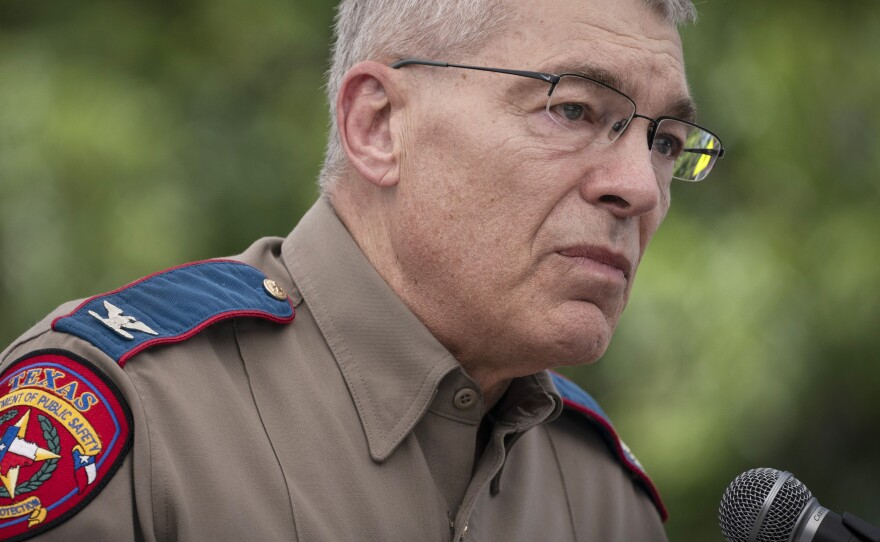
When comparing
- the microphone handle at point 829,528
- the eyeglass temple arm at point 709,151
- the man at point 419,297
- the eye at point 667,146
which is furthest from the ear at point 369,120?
the microphone handle at point 829,528

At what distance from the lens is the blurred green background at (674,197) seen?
409 centimetres

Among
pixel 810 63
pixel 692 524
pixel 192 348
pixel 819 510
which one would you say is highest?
pixel 810 63

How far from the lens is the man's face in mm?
2320

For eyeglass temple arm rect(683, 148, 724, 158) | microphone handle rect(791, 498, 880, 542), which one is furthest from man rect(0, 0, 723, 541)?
microphone handle rect(791, 498, 880, 542)

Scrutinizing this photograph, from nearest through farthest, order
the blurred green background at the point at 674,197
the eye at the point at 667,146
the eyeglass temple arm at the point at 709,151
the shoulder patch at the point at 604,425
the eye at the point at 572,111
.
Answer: the eye at the point at 572,111, the eye at the point at 667,146, the eyeglass temple arm at the point at 709,151, the shoulder patch at the point at 604,425, the blurred green background at the point at 674,197

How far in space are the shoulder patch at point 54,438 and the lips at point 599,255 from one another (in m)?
1.00

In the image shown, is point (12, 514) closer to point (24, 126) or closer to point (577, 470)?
point (577, 470)

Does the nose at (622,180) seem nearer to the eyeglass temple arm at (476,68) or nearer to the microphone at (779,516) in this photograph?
the eyeglass temple arm at (476,68)

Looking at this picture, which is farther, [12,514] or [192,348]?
[192,348]

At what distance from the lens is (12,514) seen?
175 centimetres

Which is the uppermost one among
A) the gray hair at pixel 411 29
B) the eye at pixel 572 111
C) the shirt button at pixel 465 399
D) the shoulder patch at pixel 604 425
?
the gray hair at pixel 411 29

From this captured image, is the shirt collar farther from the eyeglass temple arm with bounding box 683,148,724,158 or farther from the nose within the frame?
the eyeglass temple arm with bounding box 683,148,724,158

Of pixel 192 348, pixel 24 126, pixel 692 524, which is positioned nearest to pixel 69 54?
pixel 24 126

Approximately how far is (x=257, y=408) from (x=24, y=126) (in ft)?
7.90
